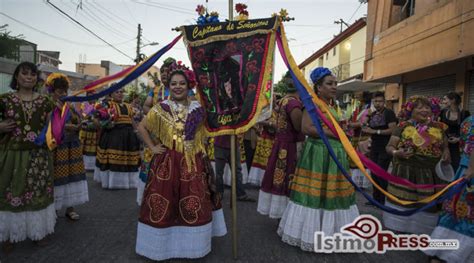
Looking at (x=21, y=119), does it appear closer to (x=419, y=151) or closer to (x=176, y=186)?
(x=176, y=186)

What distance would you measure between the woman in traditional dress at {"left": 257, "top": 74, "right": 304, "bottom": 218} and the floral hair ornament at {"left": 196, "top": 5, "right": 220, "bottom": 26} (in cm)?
144

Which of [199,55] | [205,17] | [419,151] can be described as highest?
[205,17]

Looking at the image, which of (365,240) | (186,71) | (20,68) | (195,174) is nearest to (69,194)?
(20,68)

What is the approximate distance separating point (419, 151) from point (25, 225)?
185 inches

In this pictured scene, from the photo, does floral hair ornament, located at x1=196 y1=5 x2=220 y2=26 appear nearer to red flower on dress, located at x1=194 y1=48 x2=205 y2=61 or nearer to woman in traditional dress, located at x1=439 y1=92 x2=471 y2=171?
red flower on dress, located at x1=194 y1=48 x2=205 y2=61

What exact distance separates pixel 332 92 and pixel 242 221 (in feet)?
7.45

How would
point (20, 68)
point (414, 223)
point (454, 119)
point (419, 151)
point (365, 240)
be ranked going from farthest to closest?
point (454, 119), point (414, 223), point (419, 151), point (365, 240), point (20, 68)

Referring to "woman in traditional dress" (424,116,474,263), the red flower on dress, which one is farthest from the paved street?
the red flower on dress

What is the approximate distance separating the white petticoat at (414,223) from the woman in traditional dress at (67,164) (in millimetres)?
4347

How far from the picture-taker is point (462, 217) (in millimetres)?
3164

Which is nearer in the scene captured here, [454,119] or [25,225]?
[25,225]

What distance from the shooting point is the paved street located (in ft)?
11.4

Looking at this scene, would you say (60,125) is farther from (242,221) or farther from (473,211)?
(473,211)

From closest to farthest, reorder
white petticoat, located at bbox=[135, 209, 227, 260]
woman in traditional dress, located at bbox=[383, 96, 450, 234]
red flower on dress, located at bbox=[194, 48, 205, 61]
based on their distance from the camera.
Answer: white petticoat, located at bbox=[135, 209, 227, 260] → red flower on dress, located at bbox=[194, 48, 205, 61] → woman in traditional dress, located at bbox=[383, 96, 450, 234]
